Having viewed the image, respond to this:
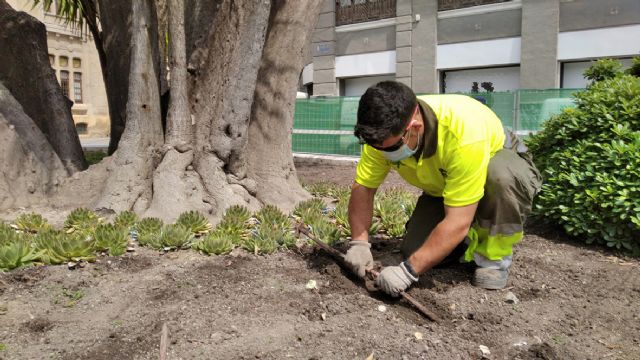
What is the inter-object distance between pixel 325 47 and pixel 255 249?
18.7 m

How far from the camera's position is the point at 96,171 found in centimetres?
520

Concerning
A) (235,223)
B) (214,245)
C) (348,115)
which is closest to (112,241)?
(214,245)

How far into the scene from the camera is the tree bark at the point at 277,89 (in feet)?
18.2

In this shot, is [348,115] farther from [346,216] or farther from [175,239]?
[175,239]

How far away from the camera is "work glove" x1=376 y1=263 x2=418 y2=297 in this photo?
292cm

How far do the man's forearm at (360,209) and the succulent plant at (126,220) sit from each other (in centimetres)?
182

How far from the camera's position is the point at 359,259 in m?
3.26

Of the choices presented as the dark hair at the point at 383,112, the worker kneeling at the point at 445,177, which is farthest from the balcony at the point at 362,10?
the dark hair at the point at 383,112

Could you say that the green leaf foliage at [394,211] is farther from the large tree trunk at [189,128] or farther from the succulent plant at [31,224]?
the succulent plant at [31,224]

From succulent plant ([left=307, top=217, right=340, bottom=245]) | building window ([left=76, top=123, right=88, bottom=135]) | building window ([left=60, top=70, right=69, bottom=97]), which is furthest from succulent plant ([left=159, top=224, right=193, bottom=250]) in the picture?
building window ([left=76, top=123, right=88, bottom=135])

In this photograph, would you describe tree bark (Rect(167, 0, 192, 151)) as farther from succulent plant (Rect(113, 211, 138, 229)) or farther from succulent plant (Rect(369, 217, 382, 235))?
succulent plant (Rect(369, 217, 382, 235))

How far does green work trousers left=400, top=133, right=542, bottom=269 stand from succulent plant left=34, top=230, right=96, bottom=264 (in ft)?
8.04

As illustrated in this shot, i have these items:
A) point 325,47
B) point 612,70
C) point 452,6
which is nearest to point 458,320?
point 612,70

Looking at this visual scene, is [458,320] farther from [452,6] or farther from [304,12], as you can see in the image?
[452,6]
